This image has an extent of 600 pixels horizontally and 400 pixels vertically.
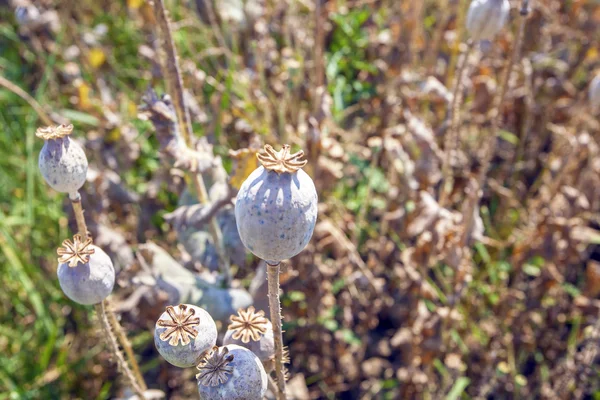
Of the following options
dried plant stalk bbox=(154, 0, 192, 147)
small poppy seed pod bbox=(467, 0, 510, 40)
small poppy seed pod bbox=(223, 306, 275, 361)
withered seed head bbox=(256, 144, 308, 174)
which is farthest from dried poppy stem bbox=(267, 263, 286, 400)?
small poppy seed pod bbox=(467, 0, 510, 40)

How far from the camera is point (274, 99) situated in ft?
7.37

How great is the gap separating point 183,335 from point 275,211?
26cm

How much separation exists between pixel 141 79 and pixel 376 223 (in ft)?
4.09

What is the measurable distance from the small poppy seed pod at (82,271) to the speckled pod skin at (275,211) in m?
0.37

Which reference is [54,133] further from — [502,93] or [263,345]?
[502,93]

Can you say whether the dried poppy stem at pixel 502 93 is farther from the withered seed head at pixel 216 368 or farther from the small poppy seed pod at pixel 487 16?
the withered seed head at pixel 216 368

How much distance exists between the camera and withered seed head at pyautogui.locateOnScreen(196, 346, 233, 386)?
796 millimetres

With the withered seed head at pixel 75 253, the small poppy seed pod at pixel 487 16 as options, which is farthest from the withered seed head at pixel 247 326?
the small poppy seed pod at pixel 487 16

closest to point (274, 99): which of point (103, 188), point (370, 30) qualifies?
point (370, 30)

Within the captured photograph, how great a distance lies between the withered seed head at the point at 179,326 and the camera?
32.4 inches

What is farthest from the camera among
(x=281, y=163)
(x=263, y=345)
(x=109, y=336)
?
(x=109, y=336)

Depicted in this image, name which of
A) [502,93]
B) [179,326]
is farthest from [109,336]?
[502,93]

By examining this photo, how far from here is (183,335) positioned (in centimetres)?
83

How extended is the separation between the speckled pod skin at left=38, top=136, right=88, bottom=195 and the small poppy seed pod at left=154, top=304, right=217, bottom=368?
36cm
